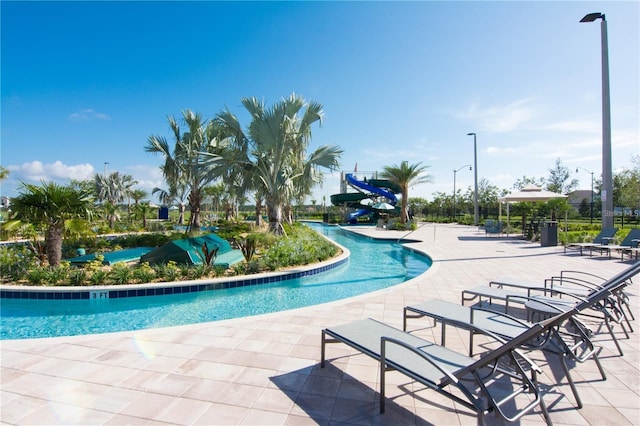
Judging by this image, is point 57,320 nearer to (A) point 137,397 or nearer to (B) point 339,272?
(A) point 137,397

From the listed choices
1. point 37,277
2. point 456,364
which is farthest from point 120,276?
point 456,364

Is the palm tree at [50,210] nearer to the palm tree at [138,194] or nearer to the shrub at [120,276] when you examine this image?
the shrub at [120,276]

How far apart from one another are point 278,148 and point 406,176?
660 inches

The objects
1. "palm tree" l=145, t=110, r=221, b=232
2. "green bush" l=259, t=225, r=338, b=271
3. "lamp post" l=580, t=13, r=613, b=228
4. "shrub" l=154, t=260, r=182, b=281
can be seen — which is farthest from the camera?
"palm tree" l=145, t=110, r=221, b=232

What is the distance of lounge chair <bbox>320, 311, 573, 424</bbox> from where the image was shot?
1.85m

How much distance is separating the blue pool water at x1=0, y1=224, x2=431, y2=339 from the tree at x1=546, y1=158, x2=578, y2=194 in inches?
1695

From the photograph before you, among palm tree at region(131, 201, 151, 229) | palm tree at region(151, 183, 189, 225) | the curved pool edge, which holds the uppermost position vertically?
palm tree at region(151, 183, 189, 225)

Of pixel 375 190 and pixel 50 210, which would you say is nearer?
pixel 50 210

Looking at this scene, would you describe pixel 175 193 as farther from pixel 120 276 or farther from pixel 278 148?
pixel 120 276

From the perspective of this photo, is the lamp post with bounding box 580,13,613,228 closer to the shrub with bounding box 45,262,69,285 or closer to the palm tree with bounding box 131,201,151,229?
the shrub with bounding box 45,262,69,285

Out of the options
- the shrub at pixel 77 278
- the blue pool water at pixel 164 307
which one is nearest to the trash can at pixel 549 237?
the blue pool water at pixel 164 307

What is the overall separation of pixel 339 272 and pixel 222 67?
9.50 metres

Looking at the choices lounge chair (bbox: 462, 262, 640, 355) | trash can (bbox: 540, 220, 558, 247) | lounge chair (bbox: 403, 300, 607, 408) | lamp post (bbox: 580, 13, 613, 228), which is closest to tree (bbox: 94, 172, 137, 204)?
trash can (bbox: 540, 220, 558, 247)

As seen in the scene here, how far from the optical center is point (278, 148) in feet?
39.1
